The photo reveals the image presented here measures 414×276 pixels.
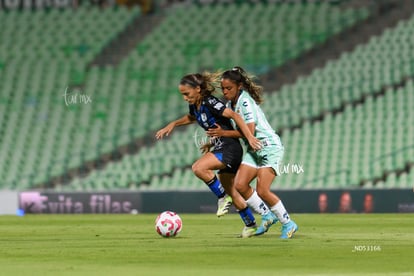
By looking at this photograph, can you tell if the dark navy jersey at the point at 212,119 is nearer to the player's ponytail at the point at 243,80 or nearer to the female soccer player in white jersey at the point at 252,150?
the female soccer player in white jersey at the point at 252,150

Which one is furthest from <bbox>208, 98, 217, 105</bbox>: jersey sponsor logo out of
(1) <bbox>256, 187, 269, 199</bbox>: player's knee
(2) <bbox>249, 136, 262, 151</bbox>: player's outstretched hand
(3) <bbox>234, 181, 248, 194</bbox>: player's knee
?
(1) <bbox>256, 187, 269, 199</bbox>: player's knee

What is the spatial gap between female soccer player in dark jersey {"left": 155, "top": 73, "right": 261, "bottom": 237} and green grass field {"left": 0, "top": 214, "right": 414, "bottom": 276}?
52cm

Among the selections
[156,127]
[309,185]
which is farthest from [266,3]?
[309,185]

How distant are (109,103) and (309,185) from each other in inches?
267

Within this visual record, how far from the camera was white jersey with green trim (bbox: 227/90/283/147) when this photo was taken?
13.2 metres

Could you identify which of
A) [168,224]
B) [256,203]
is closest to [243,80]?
[256,203]

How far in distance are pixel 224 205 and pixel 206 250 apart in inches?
64.9

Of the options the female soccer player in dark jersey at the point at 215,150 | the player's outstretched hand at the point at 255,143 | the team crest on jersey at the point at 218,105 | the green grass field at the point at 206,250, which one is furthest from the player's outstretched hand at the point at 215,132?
the green grass field at the point at 206,250

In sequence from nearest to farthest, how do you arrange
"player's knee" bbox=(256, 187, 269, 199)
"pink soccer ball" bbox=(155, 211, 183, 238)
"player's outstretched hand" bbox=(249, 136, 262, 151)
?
"player's outstretched hand" bbox=(249, 136, 262, 151), "player's knee" bbox=(256, 187, 269, 199), "pink soccer ball" bbox=(155, 211, 183, 238)

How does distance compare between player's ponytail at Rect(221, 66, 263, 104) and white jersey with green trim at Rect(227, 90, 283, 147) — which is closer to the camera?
white jersey with green trim at Rect(227, 90, 283, 147)

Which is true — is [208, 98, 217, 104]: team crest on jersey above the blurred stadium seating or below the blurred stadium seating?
above

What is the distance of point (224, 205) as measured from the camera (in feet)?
44.2

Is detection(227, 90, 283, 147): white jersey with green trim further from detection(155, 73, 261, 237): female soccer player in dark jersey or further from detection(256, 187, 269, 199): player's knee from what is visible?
detection(256, 187, 269, 199): player's knee

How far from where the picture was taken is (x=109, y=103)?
28.7 metres
